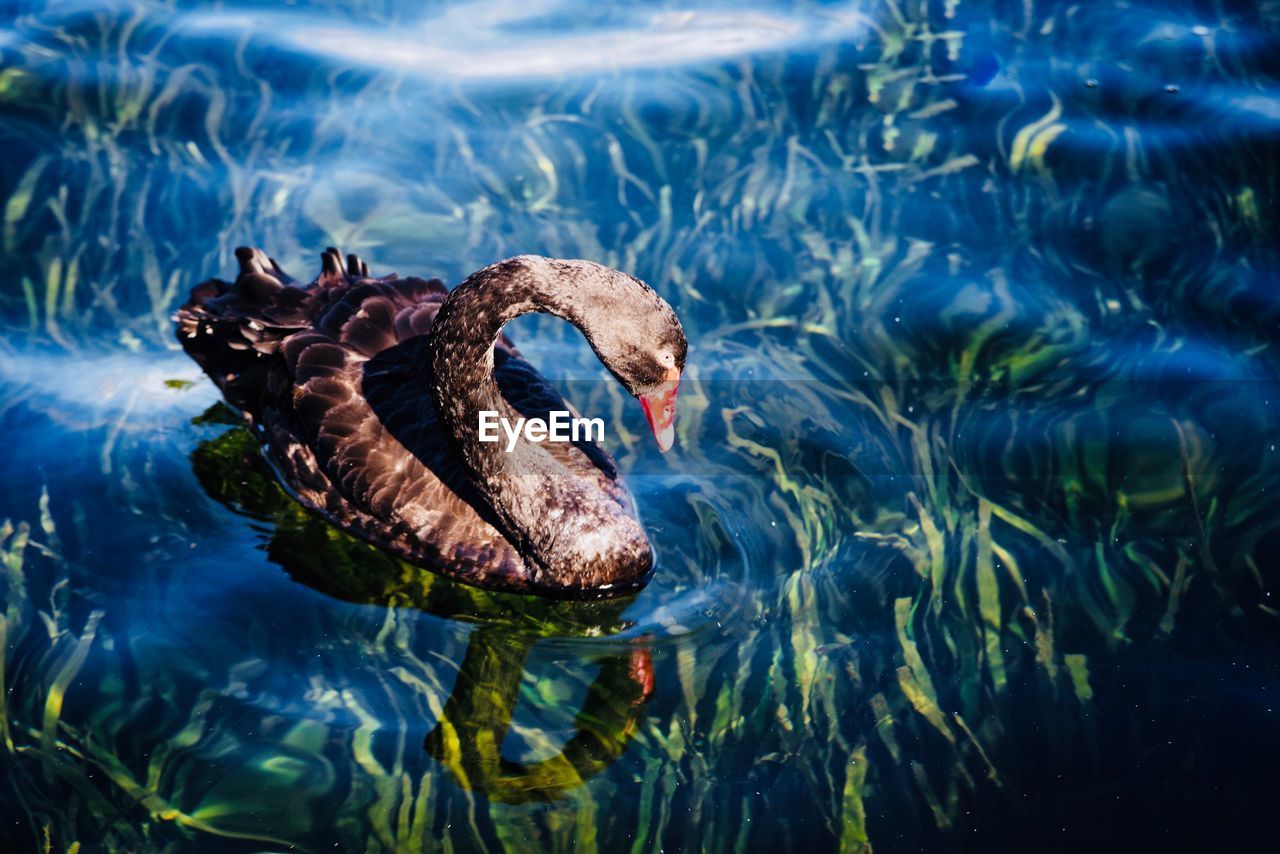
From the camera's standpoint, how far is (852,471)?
589 centimetres

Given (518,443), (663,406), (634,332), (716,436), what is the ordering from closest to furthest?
(634,332) < (663,406) < (518,443) < (716,436)

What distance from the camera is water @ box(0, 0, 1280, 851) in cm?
467

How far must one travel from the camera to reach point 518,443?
219 inches

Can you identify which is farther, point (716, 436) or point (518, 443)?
point (716, 436)

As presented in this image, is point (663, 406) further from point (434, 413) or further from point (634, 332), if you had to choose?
point (434, 413)

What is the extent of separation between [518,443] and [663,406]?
30.7 inches

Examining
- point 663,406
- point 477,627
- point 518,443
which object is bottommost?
point 477,627

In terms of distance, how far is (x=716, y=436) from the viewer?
6.12 meters

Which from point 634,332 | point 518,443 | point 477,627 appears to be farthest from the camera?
point 518,443

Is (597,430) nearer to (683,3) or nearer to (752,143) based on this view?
(752,143)

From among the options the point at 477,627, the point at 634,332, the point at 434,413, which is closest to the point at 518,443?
the point at 434,413

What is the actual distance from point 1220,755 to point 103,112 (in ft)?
22.5

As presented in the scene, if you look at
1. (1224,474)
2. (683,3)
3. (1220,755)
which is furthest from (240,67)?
(1220,755)

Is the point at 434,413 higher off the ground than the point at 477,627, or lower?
higher
